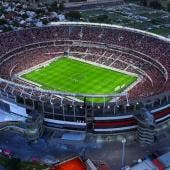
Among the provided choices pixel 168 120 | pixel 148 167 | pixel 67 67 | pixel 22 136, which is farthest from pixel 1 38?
pixel 148 167

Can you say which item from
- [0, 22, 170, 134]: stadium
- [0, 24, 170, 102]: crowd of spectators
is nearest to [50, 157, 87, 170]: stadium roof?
[0, 22, 170, 134]: stadium

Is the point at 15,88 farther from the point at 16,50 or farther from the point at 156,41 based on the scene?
the point at 156,41

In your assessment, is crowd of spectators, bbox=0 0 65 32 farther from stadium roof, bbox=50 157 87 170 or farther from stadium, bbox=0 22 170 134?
stadium roof, bbox=50 157 87 170

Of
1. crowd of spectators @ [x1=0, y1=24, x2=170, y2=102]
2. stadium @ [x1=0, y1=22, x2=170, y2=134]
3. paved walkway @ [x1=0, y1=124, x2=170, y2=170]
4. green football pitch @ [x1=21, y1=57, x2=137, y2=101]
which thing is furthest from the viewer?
crowd of spectators @ [x1=0, y1=24, x2=170, y2=102]

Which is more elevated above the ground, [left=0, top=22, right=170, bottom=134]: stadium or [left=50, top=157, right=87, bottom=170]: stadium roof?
[left=0, top=22, right=170, bottom=134]: stadium

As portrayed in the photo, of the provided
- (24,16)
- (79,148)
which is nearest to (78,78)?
(79,148)

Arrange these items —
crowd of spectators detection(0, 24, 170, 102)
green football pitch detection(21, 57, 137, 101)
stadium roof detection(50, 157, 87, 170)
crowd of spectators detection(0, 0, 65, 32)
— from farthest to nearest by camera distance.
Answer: crowd of spectators detection(0, 0, 65, 32), crowd of spectators detection(0, 24, 170, 102), green football pitch detection(21, 57, 137, 101), stadium roof detection(50, 157, 87, 170)

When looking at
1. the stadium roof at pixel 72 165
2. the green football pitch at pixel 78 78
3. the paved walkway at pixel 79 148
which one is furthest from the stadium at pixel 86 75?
the stadium roof at pixel 72 165

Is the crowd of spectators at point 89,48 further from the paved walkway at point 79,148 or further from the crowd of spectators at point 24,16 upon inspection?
the paved walkway at point 79,148
